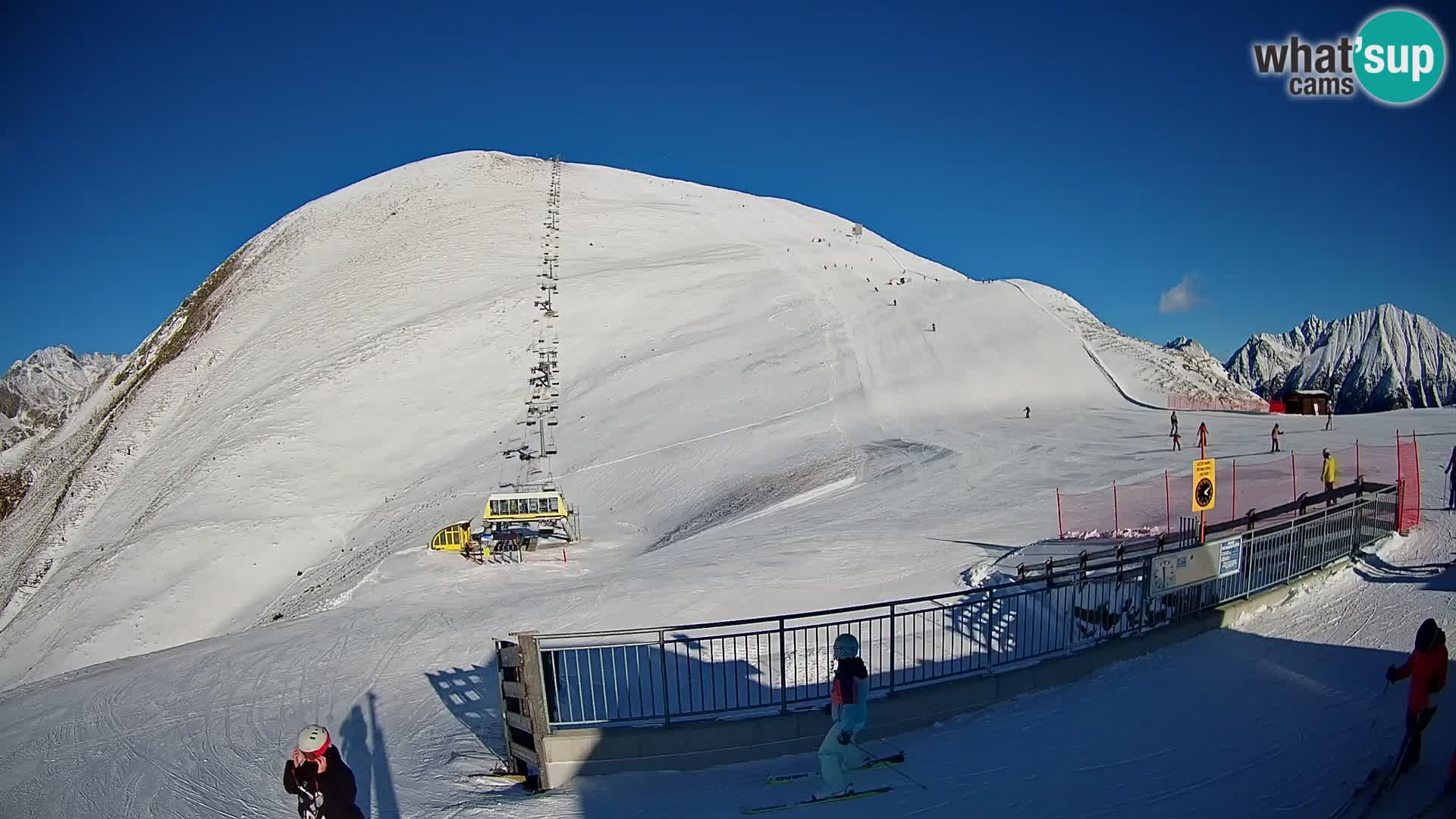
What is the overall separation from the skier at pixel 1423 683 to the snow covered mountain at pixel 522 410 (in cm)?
900

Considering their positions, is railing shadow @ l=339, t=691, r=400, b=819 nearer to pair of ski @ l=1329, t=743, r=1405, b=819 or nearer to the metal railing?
the metal railing

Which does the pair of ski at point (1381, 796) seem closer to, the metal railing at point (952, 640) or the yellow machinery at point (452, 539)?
the metal railing at point (952, 640)

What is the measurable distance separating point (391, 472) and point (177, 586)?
10191 millimetres

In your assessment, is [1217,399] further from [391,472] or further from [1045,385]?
[391,472]

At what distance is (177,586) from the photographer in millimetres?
30375

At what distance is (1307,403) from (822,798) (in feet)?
152

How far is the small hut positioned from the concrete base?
139 feet

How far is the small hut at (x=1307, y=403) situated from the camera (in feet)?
139

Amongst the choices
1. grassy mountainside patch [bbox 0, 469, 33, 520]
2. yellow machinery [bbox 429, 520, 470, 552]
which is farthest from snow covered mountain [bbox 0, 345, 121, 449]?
yellow machinery [bbox 429, 520, 470, 552]

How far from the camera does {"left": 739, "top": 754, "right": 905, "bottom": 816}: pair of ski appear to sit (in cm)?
709

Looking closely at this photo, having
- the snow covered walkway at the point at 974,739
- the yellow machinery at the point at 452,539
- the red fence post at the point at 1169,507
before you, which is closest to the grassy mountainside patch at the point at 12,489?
the yellow machinery at the point at 452,539

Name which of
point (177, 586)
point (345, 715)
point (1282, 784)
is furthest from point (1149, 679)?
point (177, 586)

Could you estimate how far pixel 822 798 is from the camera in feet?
23.2

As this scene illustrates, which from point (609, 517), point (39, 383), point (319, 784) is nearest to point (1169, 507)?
point (609, 517)
